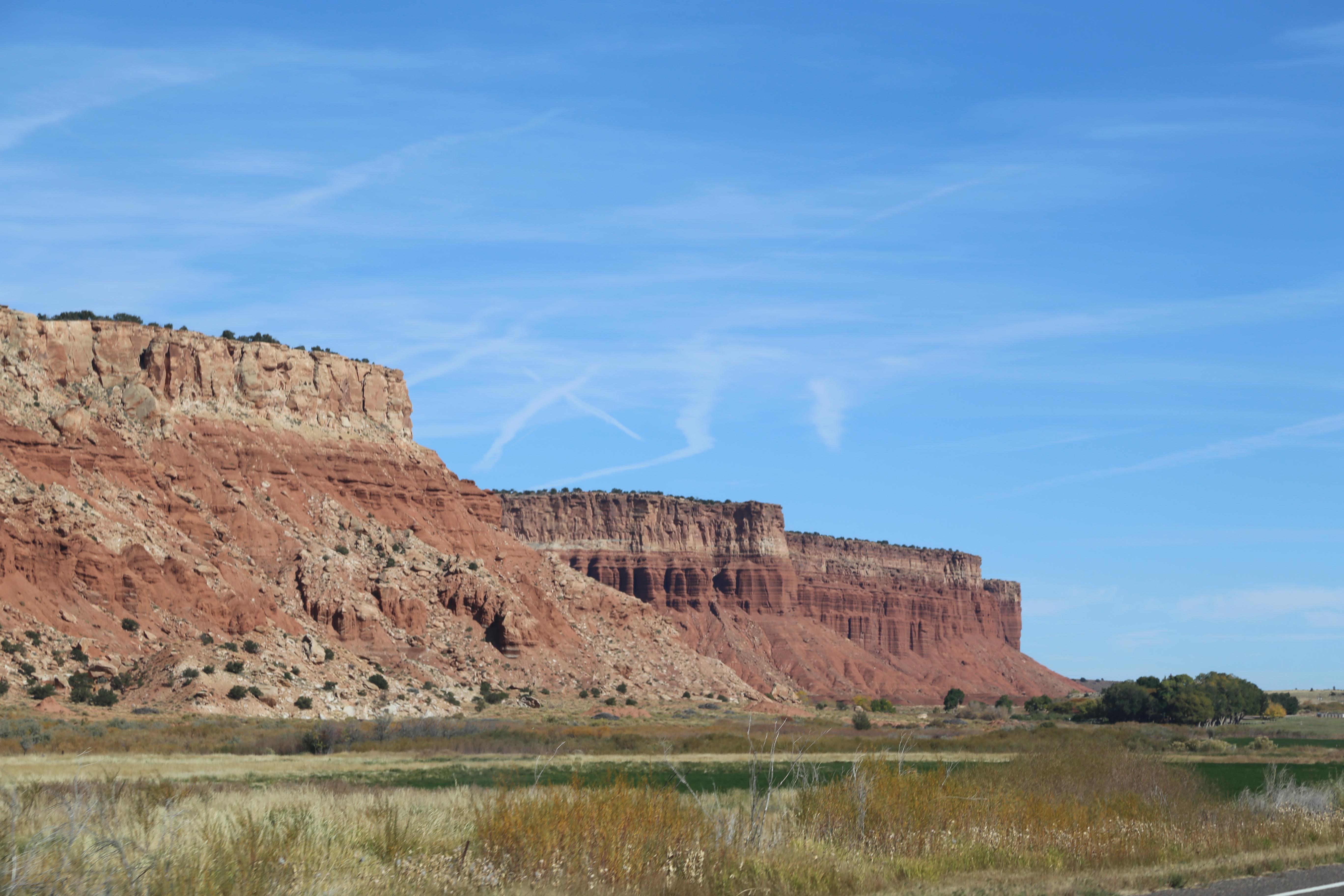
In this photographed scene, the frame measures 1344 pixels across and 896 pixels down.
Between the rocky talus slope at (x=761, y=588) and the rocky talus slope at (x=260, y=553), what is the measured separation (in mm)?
40967

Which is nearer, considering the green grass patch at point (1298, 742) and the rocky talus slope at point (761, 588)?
the green grass patch at point (1298, 742)

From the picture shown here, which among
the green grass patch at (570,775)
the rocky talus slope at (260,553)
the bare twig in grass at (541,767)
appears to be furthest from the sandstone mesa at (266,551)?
the bare twig in grass at (541,767)

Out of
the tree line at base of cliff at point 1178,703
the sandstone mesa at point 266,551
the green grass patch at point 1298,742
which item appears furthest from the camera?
the tree line at base of cliff at point 1178,703

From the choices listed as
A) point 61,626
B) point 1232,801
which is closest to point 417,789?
point 1232,801

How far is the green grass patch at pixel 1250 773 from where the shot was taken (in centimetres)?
4003

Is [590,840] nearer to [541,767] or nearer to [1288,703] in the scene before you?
[541,767]

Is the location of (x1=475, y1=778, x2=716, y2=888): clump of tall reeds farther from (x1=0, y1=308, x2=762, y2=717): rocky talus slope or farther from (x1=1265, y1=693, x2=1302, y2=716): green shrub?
(x1=1265, y1=693, x2=1302, y2=716): green shrub

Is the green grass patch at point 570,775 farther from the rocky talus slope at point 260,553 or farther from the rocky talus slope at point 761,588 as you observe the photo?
the rocky talus slope at point 761,588

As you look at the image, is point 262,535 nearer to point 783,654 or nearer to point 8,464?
point 8,464

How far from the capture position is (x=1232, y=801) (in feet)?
93.6

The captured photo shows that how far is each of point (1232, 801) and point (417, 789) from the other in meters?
18.9

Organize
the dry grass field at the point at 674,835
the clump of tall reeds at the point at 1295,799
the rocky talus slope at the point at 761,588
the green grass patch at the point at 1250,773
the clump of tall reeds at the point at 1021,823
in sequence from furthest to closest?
the rocky talus slope at the point at 761,588
the green grass patch at the point at 1250,773
the clump of tall reeds at the point at 1295,799
the clump of tall reeds at the point at 1021,823
the dry grass field at the point at 674,835

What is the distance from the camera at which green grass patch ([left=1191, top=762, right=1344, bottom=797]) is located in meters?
40.0

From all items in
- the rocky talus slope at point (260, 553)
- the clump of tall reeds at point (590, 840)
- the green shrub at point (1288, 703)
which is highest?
the rocky talus slope at point (260, 553)
